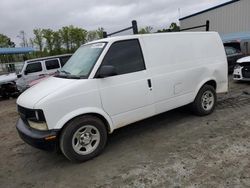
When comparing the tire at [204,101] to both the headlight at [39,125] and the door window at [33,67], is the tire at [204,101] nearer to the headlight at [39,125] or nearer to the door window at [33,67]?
the headlight at [39,125]

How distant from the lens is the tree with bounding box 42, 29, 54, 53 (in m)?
33.8

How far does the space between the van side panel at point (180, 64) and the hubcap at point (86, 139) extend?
1366 millimetres

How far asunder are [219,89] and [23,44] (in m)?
40.2

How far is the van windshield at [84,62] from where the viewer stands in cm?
405

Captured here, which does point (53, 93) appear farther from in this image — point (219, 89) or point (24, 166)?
point (219, 89)

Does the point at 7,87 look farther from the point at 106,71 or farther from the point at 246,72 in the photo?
the point at 246,72

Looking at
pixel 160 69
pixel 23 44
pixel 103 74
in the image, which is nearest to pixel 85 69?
pixel 103 74

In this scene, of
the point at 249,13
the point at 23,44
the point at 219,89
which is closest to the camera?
the point at 219,89

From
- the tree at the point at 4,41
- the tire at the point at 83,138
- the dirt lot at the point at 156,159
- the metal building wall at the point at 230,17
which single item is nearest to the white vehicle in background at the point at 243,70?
the dirt lot at the point at 156,159

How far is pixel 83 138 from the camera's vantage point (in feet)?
12.8

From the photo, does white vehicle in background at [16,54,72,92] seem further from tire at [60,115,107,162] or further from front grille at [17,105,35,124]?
tire at [60,115,107,162]

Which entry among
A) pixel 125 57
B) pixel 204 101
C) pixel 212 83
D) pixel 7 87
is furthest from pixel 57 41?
pixel 125 57

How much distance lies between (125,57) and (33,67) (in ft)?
28.0

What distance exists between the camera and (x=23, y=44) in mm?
40000
